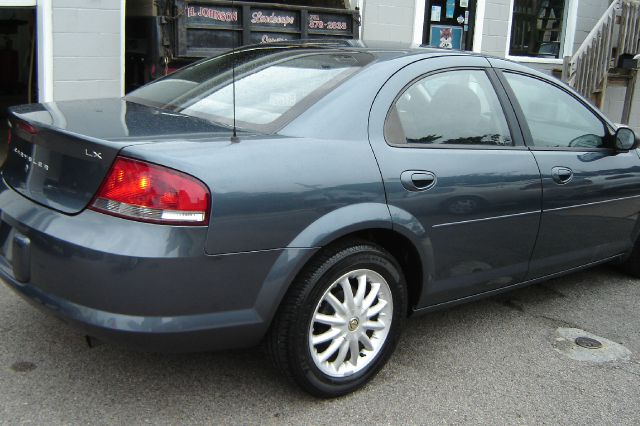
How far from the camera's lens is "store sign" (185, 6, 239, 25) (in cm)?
691

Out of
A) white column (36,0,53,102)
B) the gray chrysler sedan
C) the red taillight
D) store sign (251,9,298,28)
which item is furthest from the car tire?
white column (36,0,53,102)

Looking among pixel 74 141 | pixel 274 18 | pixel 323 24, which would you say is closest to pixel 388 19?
pixel 323 24

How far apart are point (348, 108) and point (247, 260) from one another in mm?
882

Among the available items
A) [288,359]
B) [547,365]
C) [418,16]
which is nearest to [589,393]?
[547,365]

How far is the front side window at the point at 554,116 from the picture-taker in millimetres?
3867

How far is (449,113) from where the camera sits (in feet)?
11.5

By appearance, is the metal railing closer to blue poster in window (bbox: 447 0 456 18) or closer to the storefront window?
the storefront window

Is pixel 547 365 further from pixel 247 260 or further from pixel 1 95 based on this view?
pixel 1 95

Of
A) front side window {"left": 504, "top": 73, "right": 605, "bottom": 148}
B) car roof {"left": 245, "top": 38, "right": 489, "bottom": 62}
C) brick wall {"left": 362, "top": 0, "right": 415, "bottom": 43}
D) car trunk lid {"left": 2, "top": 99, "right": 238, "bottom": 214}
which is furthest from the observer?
brick wall {"left": 362, "top": 0, "right": 415, "bottom": 43}

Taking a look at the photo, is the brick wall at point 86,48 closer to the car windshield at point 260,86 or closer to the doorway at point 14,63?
the car windshield at point 260,86

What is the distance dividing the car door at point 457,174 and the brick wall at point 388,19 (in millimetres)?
5545

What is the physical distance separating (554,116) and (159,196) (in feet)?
8.69

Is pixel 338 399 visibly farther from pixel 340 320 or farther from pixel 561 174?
pixel 561 174

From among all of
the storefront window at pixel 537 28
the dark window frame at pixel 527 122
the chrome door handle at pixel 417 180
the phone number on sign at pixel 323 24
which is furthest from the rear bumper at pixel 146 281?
the storefront window at pixel 537 28
